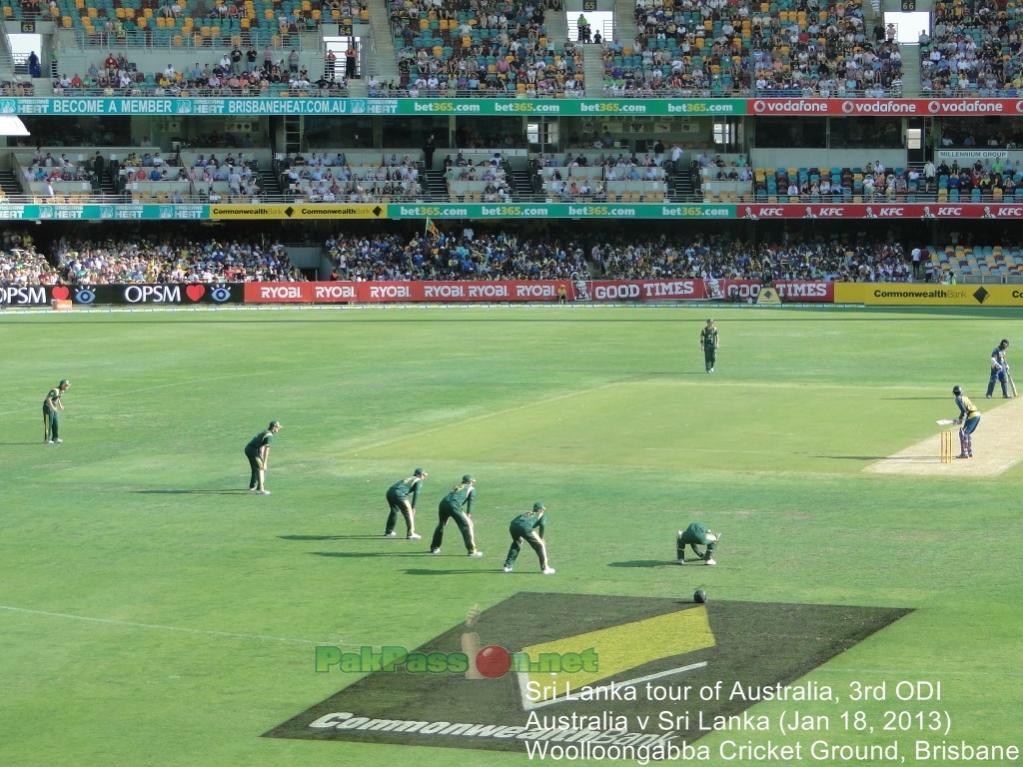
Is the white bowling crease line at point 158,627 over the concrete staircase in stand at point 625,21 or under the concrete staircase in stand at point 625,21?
under

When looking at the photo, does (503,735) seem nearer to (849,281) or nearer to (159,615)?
(159,615)

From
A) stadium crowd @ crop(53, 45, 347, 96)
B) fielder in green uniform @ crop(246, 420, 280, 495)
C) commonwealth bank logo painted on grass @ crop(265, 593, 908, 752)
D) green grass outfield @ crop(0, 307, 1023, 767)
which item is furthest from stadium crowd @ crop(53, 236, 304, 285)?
commonwealth bank logo painted on grass @ crop(265, 593, 908, 752)

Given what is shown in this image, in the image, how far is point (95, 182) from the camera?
80.9 meters

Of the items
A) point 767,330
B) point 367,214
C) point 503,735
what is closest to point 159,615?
point 503,735

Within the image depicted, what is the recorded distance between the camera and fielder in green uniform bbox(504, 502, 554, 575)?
69.9 feet

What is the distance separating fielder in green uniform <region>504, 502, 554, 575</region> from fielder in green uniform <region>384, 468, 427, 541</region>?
2.15 meters

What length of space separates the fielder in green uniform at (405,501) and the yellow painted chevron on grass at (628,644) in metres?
5.33

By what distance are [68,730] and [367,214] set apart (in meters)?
66.5

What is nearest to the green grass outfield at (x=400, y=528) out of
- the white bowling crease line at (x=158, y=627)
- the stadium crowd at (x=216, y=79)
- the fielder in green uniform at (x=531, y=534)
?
the white bowling crease line at (x=158, y=627)

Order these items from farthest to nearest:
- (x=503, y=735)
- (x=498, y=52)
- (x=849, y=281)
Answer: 1. (x=498, y=52)
2. (x=849, y=281)
3. (x=503, y=735)

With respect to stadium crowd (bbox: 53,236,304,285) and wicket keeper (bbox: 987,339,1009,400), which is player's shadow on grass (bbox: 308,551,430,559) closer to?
wicket keeper (bbox: 987,339,1009,400)

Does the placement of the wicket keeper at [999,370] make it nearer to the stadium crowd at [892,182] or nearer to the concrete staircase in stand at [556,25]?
the stadium crowd at [892,182]

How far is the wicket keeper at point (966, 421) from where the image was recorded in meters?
30.4

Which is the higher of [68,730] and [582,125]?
[582,125]
